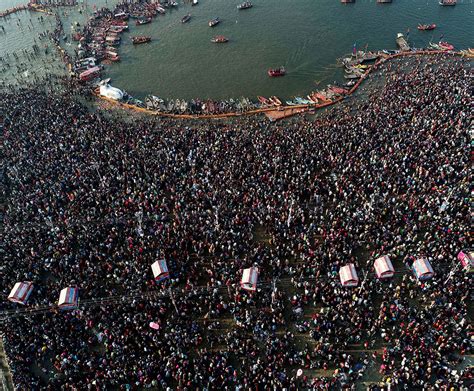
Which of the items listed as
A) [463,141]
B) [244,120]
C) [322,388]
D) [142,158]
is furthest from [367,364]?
[244,120]

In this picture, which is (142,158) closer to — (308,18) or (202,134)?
(202,134)

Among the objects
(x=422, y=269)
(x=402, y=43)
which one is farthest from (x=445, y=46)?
(x=422, y=269)

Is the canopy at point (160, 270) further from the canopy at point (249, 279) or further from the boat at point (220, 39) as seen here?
the boat at point (220, 39)

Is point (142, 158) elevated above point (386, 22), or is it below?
below

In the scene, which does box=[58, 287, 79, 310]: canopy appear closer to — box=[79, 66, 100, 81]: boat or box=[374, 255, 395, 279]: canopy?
box=[374, 255, 395, 279]: canopy

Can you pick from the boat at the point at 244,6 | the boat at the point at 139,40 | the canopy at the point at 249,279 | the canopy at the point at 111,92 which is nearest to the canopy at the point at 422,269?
the canopy at the point at 249,279

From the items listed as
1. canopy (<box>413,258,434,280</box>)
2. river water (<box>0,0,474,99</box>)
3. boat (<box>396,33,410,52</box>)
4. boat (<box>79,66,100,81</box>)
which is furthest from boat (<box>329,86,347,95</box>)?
boat (<box>79,66,100,81</box>)

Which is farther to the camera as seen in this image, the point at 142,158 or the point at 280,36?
the point at 280,36

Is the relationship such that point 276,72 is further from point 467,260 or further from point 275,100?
point 467,260
